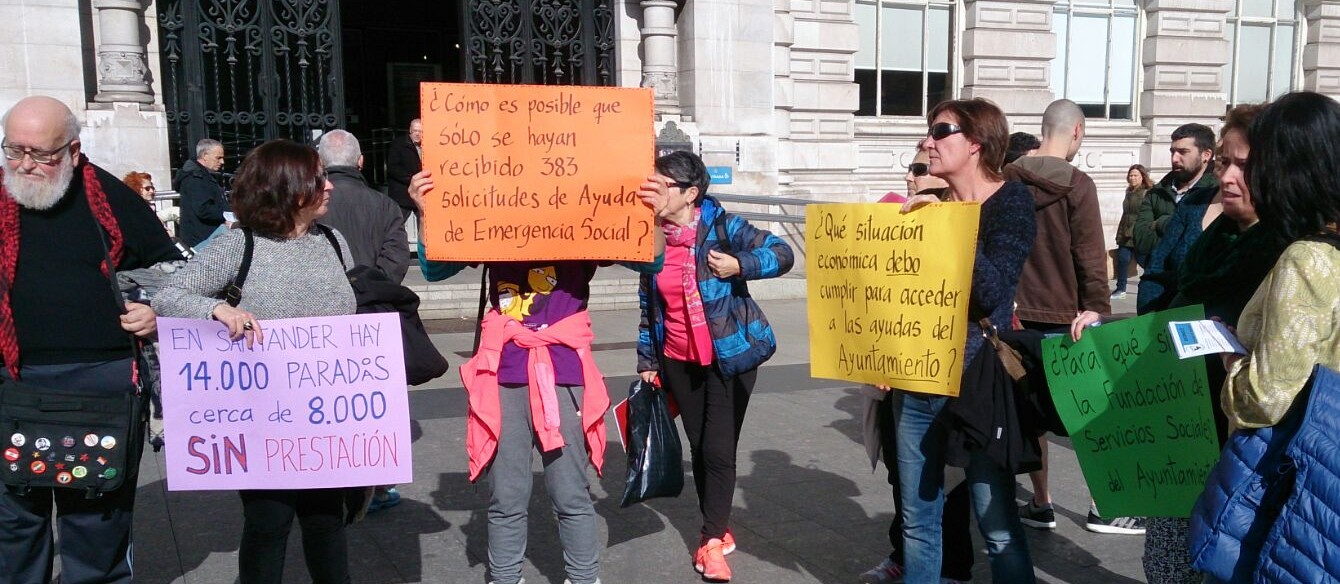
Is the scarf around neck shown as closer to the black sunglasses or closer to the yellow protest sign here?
the yellow protest sign

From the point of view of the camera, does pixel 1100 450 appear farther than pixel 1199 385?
Yes

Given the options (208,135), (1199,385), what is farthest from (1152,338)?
(208,135)

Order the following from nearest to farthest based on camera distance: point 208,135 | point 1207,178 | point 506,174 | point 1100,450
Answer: point 1100,450, point 506,174, point 1207,178, point 208,135

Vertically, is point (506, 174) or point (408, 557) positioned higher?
point (506, 174)

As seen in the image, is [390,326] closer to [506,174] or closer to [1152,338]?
[506,174]

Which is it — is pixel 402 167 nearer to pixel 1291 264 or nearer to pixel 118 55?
pixel 118 55

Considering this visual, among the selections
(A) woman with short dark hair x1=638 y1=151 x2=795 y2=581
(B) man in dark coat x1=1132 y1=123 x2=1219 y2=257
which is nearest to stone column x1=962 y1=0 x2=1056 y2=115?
(B) man in dark coat x1=1132 y1=123 x2=1219 y2=257

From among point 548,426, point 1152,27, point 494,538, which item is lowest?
point 494,538

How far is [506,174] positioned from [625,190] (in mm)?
402

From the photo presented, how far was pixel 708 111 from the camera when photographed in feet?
46.9

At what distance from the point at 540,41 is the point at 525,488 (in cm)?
1051

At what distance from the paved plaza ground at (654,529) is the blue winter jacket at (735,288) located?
2.93ft

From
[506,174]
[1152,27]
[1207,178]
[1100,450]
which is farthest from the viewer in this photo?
[1152,27]

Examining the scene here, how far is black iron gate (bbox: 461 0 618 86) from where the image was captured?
13.3 m
